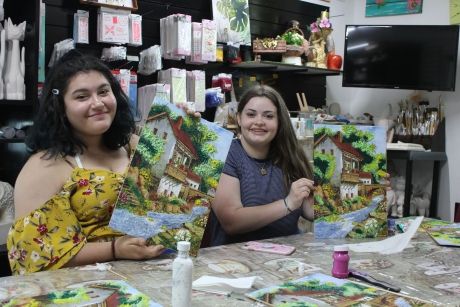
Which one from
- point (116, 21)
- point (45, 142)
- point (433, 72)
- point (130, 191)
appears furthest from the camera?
point (433, 72)

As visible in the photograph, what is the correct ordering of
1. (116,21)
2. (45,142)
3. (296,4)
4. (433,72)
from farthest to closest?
(296,4)
(433,72)
(116,21)
(45,142)

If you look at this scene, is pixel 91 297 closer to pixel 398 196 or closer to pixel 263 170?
pixel 263 170

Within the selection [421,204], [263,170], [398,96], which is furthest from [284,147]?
[398,96]

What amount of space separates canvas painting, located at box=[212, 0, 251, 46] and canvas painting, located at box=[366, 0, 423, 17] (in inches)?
56.9

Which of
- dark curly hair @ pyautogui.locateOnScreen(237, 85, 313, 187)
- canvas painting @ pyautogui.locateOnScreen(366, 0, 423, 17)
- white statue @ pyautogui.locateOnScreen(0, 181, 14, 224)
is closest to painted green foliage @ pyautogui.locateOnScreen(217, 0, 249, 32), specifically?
canvas painting @ pyautogui.locateOnScreen(366, 0, 423, 17)

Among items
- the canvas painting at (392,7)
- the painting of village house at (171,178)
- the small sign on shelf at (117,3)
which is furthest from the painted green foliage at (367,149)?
the canvas painting at (392,7)

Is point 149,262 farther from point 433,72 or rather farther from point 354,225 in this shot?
point 433,72

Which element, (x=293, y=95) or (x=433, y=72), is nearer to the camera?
(x=433, y=72)

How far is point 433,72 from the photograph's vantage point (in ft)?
13.6

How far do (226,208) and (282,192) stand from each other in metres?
0.29

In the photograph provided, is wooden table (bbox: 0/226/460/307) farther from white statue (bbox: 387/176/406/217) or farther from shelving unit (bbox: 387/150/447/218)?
white statue (bbox: 387/176/406/217)

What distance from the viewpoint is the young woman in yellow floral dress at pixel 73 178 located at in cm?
151

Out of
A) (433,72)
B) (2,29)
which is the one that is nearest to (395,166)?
(433,72)

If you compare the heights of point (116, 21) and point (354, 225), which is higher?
point (116, 21)
